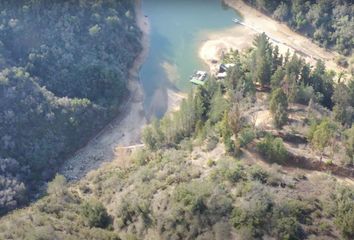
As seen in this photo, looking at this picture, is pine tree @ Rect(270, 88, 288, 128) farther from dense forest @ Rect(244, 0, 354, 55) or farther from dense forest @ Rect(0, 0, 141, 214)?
dense forest @ Rect(244, 0, 354, 55)

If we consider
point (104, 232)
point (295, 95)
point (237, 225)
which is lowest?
point (104, 232)

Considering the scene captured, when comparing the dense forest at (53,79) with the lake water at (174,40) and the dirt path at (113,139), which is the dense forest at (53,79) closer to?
the dirt path at (113,139)

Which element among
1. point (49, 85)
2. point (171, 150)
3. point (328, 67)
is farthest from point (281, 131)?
point (49, 85)

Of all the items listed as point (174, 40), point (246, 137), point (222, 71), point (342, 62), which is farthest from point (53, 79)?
point (342, 62)

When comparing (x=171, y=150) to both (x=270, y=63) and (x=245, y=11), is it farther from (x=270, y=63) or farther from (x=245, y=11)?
(x=245, y=11)

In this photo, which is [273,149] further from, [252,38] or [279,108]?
[252,38]

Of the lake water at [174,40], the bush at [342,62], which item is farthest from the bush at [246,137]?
the bush at [342,62]
